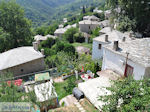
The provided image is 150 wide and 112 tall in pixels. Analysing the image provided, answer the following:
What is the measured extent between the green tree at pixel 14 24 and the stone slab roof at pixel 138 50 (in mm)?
23182

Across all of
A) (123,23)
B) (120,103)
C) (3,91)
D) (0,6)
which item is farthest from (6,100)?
(0,6)

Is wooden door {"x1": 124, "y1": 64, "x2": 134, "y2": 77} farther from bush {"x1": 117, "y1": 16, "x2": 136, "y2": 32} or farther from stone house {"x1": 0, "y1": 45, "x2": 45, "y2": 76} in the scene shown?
bush {"x1": 117, "y1": 16, "x2": 136, "y2": 32}

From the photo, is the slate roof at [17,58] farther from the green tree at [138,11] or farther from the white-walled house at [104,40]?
the green tree at [138,11]

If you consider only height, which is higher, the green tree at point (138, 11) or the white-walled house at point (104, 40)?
the green tree at point (138, 11)

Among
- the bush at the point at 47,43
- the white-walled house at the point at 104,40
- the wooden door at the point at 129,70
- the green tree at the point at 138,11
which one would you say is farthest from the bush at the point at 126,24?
the bush at the point at 47,43

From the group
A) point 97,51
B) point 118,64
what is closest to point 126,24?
point 97,51

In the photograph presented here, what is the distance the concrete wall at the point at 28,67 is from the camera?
65.2 ft

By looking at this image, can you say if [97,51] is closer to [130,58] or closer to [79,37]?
A: [130,58]

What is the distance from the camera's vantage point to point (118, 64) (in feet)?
48.3

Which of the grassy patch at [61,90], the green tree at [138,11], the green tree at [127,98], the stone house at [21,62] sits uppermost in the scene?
the green tree at [138,11]

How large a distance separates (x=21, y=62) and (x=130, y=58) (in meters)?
15.6

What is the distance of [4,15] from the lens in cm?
2969

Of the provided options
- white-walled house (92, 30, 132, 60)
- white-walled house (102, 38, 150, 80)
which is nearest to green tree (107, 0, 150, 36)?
white-walled house (92, 30, 132, 60)

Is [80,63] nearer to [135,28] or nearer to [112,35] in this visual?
[112,35]
